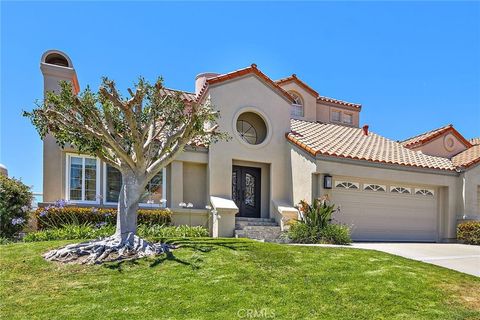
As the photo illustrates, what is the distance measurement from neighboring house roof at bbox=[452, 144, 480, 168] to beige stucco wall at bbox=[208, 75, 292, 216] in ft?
32.2

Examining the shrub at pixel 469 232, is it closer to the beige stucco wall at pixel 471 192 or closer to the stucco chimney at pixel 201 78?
the beige stucco wall at pixel 471 192

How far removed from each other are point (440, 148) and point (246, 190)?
498 inches

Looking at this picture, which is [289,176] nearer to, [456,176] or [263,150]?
[263,150]

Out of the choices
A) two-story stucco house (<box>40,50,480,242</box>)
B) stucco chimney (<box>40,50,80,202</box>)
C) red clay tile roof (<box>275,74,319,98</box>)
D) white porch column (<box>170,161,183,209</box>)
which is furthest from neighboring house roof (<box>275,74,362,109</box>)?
stucco chimney (<box>40,50,80,202</box>)

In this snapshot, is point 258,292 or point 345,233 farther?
point 345,233

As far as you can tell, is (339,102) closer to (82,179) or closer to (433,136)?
(433,136)

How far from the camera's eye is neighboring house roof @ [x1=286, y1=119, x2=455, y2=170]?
1738 cm

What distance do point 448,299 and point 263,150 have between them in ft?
36.9

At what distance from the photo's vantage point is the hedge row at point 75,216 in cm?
1336

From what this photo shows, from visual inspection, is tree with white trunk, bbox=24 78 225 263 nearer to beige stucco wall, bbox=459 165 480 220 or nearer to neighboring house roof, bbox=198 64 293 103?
neighboring house roof, bbox=198 64 293 103

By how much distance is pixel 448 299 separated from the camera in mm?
7473

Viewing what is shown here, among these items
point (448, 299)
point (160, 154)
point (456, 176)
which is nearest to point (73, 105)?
point (160, 154)

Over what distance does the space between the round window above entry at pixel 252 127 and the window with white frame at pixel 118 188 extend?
4508 millimetres

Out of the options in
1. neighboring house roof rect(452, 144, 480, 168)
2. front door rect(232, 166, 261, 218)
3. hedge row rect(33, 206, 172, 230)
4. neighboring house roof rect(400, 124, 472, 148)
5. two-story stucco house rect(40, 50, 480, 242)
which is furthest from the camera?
neighboring house roof rect(400, 124, 472, 148)
